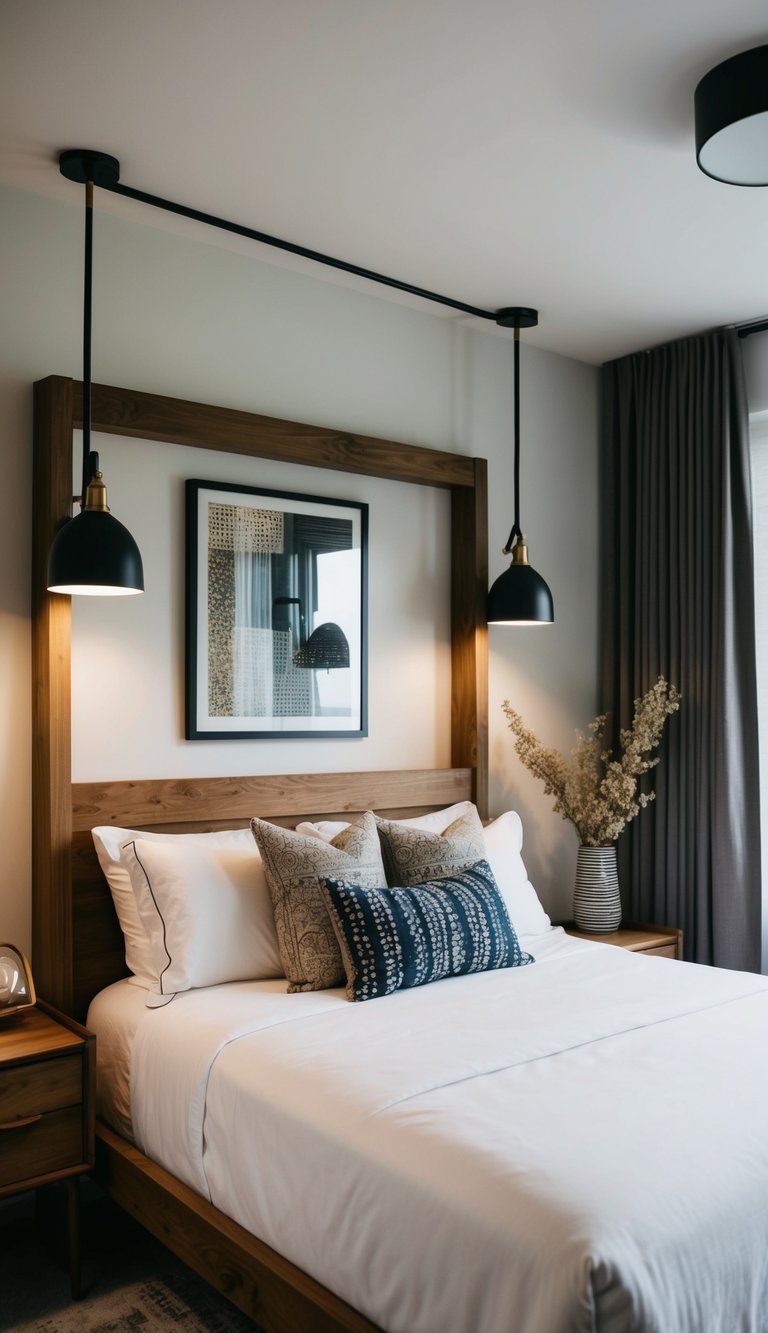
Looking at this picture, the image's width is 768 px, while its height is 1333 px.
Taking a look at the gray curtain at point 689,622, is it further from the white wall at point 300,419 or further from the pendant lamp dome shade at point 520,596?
the pendant lamp dome shade at point 520,596

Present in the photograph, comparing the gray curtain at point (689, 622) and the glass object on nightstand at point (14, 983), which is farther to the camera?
the gray curtain at point (689, 622)

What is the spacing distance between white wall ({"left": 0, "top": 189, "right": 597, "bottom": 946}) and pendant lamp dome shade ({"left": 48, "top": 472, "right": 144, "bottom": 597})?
1.07ft

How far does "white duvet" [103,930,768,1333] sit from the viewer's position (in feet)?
5.19

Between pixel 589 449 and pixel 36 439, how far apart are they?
237 centimetres

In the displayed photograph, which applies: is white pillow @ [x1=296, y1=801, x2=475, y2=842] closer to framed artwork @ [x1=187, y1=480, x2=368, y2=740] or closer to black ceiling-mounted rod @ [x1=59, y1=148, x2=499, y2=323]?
framed artwork @ [x1=187, y1=480, x2=368, y2=740]

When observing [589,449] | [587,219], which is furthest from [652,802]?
[587,219]

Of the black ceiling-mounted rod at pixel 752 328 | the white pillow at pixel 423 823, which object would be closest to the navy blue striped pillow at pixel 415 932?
the white pillow at pixel 423 823

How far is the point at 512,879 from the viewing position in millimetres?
3404

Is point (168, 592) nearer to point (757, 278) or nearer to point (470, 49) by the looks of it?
point (470, 49)

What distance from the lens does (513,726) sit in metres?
3.97

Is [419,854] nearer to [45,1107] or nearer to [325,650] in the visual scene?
[325,650]

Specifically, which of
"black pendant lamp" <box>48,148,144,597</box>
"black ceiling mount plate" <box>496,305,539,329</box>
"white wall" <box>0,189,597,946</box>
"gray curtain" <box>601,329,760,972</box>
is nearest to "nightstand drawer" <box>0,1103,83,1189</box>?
"white wall" <box>0,189,597,946</box>

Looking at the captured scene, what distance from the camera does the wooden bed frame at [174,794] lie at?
217 cm

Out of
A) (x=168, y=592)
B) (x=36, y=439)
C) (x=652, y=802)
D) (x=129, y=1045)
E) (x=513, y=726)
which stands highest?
(x=36, y=439)
